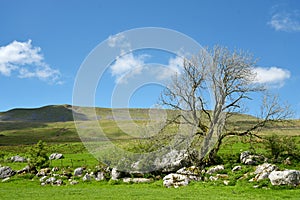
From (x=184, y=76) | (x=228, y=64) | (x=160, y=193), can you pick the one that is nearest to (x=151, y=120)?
(x=184, y=76)

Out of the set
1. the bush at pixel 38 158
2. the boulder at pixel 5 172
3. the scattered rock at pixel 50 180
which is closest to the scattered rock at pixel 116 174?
the scattered rock at pixel 50 180

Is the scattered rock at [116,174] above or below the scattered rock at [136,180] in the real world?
above

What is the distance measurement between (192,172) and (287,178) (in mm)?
10759

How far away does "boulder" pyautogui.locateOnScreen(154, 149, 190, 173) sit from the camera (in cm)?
3603

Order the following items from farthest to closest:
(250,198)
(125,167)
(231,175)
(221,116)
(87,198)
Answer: (221,116) → (125,167) → (231,175) → (87,198) → (250,198)

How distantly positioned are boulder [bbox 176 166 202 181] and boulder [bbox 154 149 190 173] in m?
1.84

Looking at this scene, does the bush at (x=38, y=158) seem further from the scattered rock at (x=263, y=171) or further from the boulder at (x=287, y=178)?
the boulder at (x=287, y=178)

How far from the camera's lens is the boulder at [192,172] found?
102 ft

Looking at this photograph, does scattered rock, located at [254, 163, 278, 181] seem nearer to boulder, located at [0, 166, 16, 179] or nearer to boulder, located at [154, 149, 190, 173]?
boulder, located at [154, 149, 190, 173]

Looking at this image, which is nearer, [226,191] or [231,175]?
[226,191]

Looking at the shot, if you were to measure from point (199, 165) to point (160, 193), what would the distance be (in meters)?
13.9

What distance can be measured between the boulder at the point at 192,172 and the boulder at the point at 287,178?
A: 7.96 metres

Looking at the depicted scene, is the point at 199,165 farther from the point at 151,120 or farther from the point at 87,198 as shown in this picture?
the point at 87,198

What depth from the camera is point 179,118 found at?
39656 millimetres
